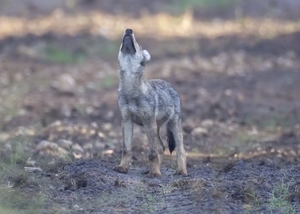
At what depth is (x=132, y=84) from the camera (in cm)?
762

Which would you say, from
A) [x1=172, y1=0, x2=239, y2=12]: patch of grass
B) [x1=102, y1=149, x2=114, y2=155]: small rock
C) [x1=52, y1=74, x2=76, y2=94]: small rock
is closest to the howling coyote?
[x1=102, y1=149, x2=114, y2=155]: small rock

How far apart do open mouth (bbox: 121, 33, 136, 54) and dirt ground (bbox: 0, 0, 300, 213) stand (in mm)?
1140

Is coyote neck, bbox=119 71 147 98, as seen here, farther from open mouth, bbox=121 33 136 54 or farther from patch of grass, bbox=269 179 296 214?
patch of grass, bbox=269 179 296 214

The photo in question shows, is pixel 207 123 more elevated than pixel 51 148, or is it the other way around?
pixel 207 123

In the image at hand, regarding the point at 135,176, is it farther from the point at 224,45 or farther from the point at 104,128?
the point at 224,45

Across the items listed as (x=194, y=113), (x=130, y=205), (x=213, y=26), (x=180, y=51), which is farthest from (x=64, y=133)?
(x=213, y=26)

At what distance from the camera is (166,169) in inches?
323

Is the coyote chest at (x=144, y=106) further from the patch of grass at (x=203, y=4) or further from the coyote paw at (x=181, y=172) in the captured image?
the patch of grass at (x=203, y=4)

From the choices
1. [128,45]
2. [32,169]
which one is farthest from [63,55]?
[128,45]

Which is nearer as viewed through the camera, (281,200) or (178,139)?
(281,200)

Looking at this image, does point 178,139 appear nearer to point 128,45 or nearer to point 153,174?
point 153,174

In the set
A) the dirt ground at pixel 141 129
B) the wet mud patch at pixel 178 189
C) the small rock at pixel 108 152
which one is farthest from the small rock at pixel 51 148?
the wet mud patch at pixel 178 189

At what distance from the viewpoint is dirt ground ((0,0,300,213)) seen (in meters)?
6.82

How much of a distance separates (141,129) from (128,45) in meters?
3.96
